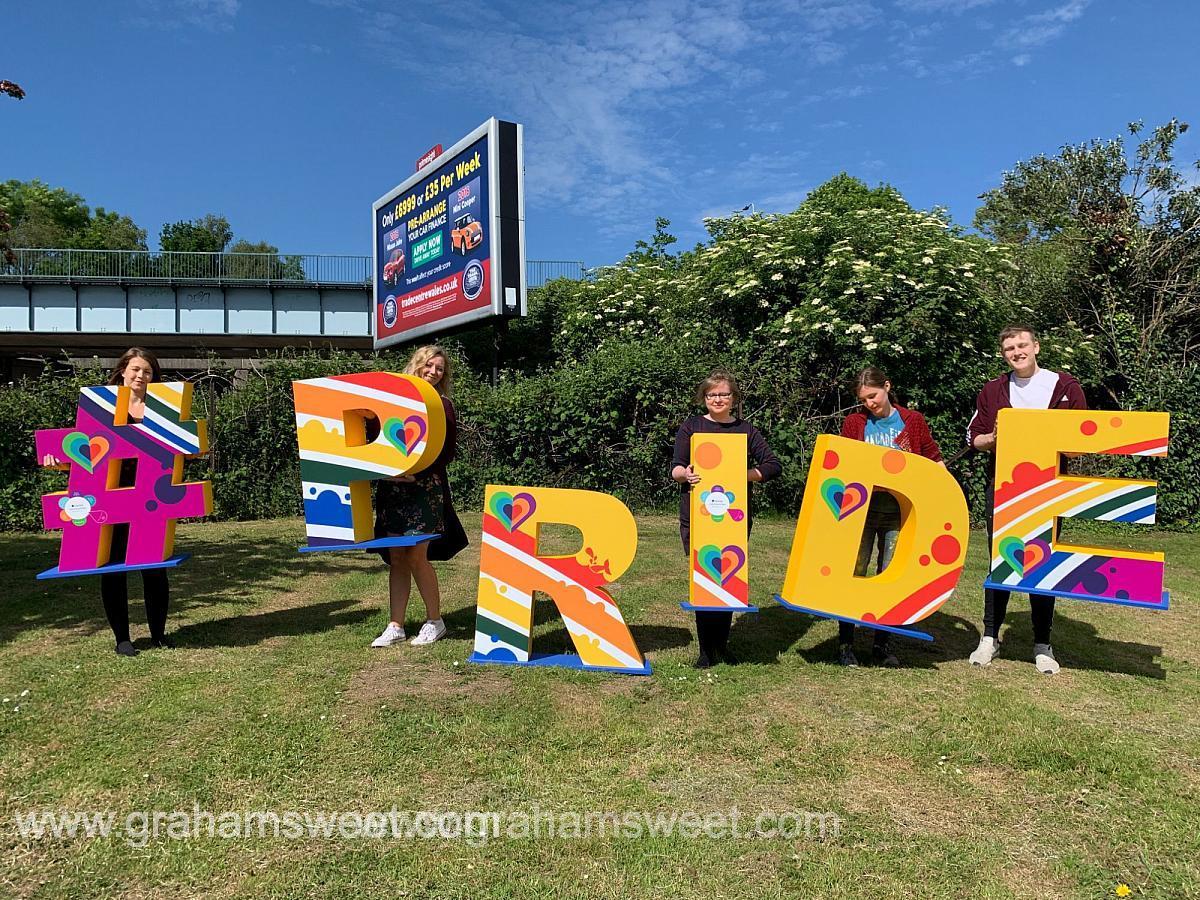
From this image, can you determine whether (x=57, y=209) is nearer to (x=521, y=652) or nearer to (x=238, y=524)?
(x=238, y=524)

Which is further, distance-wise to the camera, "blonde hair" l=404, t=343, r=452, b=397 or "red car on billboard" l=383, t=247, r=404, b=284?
"red car on billboard" l=383, t=247, r=404, b=284

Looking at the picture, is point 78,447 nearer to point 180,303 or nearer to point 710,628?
point 710,628

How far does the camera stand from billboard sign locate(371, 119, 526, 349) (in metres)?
14.5

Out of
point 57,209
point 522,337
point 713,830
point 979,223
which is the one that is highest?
point 57,209

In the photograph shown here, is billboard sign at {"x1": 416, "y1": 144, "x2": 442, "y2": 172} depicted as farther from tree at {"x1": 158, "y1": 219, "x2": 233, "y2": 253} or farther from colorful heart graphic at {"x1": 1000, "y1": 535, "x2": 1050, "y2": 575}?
tree at {"x1": 158, "y1": 219, "x2": 233, "y2": 253}

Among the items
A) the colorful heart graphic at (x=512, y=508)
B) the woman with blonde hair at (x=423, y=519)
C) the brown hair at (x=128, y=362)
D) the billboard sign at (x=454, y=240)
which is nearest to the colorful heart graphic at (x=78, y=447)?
the brown hair at (x=128, y=362)

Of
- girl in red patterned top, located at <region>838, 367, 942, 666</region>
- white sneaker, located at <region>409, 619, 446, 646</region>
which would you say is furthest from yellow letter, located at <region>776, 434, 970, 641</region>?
white sneaker, located at <region>409, 619, 446, 646</region>

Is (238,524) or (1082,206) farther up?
(1082,206)

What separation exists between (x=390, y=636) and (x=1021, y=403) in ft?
14.9

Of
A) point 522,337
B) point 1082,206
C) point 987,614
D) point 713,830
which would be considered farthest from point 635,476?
point 522,337

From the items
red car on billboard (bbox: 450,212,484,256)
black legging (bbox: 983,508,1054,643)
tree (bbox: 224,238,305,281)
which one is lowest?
black legging (bbox: 983,508,1054,643)

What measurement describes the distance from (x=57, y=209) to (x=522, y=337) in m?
46.5

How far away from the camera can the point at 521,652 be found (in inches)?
185

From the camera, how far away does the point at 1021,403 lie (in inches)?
189
